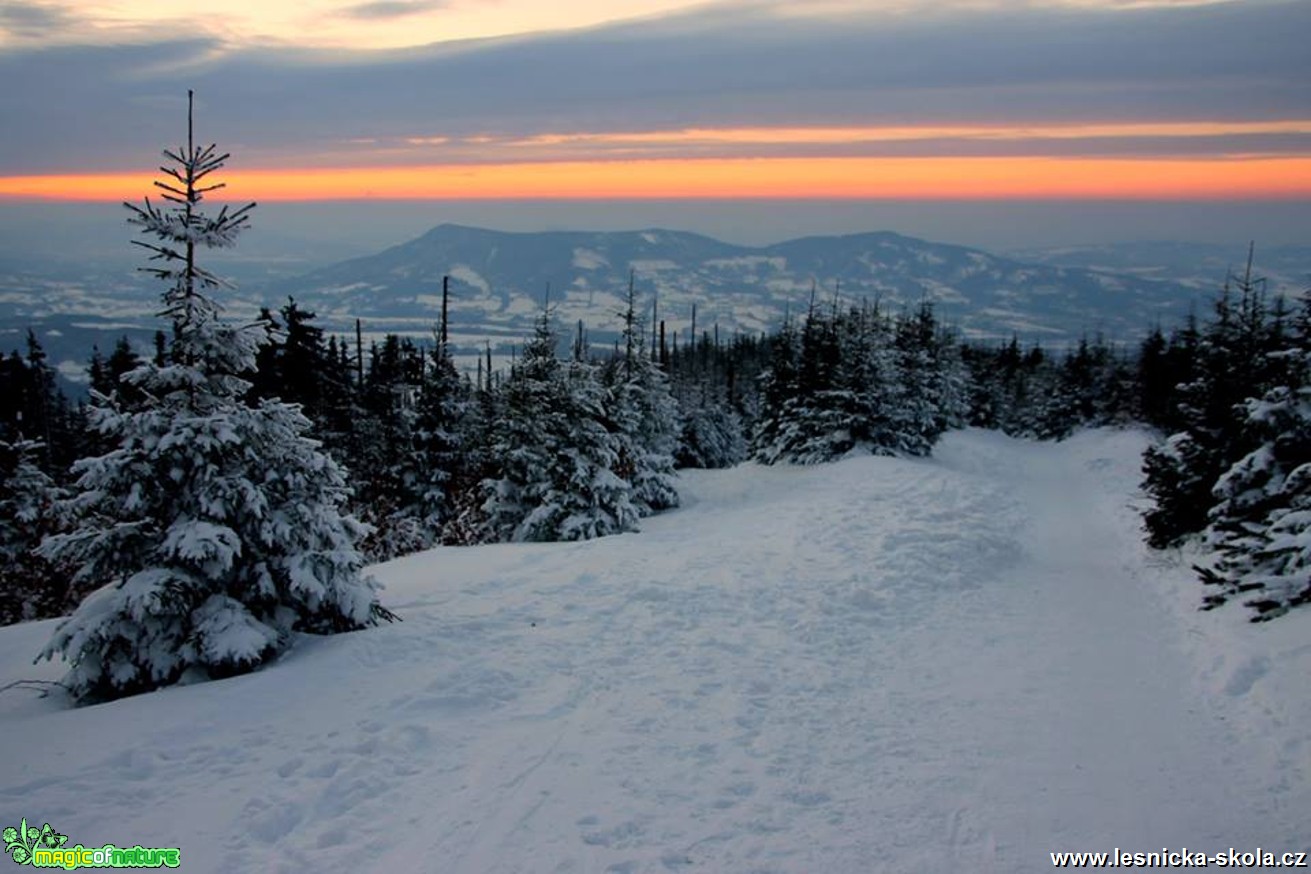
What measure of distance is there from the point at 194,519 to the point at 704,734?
577cm

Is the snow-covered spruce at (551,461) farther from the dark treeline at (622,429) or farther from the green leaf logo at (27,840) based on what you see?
the green leaf logo at (27,840)

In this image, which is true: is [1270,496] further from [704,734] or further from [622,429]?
A: [622,429]

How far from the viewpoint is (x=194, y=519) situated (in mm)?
8273

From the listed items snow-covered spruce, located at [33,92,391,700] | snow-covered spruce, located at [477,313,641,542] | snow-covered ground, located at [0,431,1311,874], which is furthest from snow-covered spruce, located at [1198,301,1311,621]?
snow-covered spruce, located at [477,313,641,542]

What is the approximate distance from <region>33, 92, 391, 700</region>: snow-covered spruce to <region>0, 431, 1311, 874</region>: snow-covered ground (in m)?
0.61

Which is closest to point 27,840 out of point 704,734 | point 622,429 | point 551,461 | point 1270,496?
point 704,734

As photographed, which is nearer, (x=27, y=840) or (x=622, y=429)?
(x=27, y=840)

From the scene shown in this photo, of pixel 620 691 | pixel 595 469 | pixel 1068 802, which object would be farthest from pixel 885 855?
pixel 595 469

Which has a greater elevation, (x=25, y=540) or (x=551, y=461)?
(x=551, y=461)

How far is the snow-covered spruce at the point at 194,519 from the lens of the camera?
7.96 metres

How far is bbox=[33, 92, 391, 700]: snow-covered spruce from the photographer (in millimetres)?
7965

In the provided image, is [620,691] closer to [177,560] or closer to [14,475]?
[177,560]

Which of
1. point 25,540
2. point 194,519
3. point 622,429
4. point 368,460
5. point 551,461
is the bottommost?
point 25,540

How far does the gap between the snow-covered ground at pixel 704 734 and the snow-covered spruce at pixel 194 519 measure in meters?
0.61
